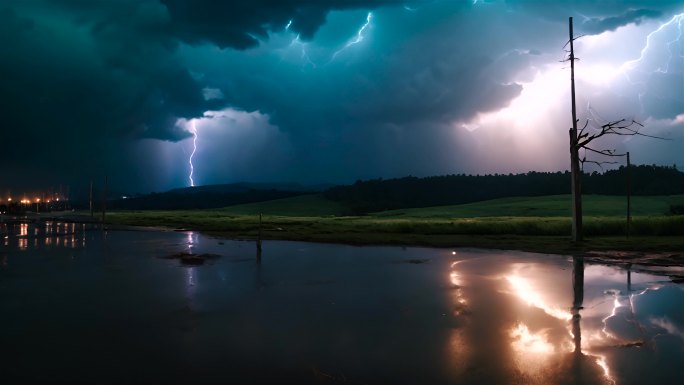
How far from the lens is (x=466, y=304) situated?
12.4 m

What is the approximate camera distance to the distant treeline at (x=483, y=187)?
117938 mm

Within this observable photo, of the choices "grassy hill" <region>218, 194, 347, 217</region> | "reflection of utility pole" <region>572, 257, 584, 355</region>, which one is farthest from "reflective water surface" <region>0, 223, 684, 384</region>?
"grassy hill" <region>218, 194, 347, 217</region>

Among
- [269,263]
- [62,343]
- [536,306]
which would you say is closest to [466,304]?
[536,306]

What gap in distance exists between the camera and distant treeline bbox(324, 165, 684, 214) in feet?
387

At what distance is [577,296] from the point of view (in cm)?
1325

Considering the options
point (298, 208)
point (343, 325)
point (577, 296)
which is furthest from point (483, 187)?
point (343, 325)

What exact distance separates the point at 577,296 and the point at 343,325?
7.49 metres

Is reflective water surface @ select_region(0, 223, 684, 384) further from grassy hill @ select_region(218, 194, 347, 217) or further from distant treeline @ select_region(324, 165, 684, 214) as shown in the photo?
distant treeline @ select_region(324, 165, 684, 214)

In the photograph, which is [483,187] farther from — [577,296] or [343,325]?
[343,325]

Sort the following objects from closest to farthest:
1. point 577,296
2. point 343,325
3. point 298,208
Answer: point 343,325, point 577,296, point 298,208

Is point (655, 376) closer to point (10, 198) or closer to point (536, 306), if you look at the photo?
point (536, 306)

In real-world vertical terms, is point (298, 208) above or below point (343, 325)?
above

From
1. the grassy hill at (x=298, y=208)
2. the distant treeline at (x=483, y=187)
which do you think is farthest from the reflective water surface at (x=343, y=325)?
the distant treeline at (x=483, y=187)

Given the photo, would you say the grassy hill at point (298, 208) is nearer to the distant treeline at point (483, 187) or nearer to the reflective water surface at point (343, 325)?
the distant treeline at point (483, 187)
